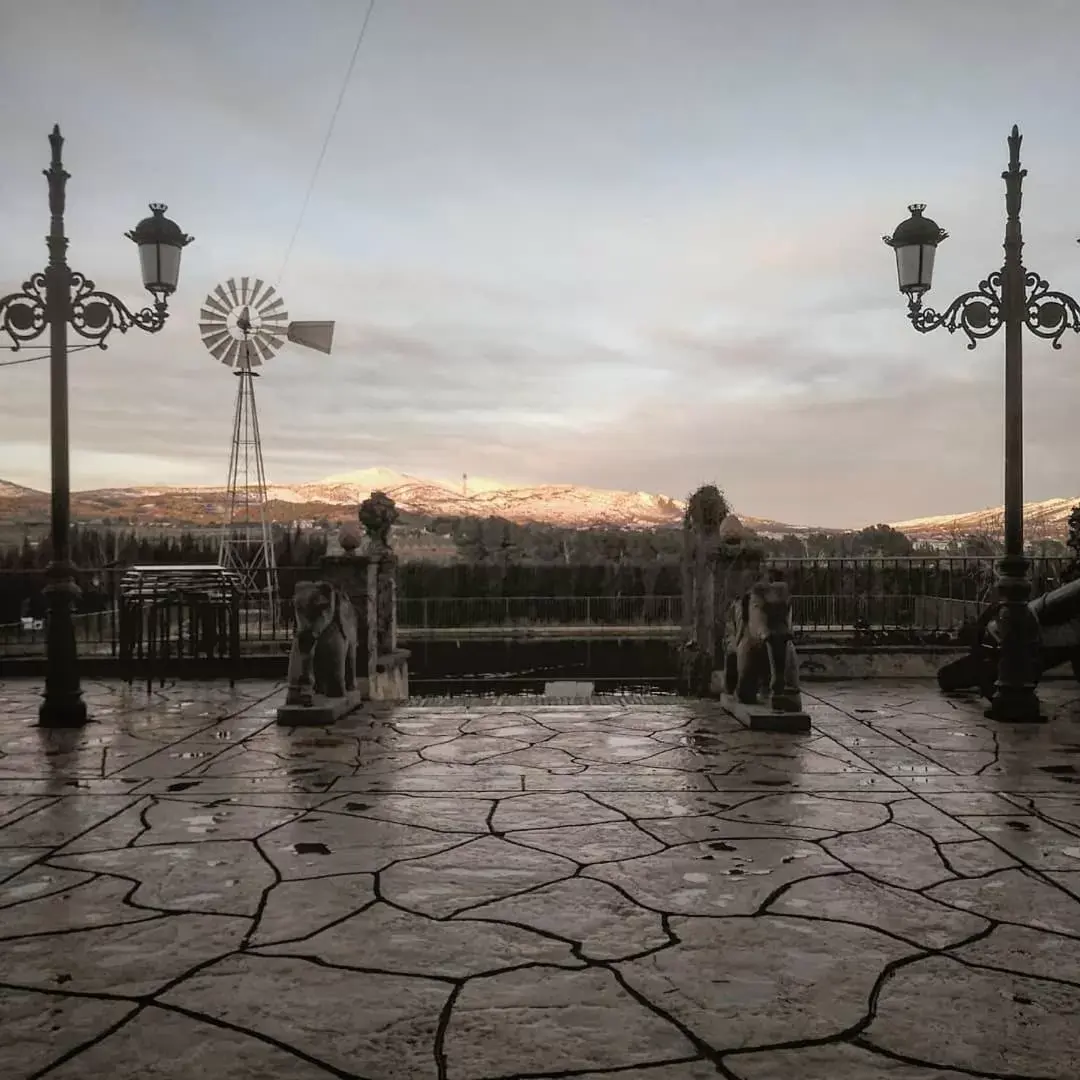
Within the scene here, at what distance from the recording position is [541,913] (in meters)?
3.50

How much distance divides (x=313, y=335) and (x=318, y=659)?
1133cm

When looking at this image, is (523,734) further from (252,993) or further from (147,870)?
(252,993)

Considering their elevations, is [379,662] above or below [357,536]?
below

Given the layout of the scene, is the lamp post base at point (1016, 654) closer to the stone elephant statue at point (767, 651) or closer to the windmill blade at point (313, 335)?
the stone elephant statue at point (767, 651)

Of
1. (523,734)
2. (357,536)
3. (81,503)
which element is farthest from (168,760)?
(81,503)

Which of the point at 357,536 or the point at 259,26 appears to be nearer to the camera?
the point at 357,536

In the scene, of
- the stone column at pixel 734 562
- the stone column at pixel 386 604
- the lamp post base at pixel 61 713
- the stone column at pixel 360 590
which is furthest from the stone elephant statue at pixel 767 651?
the lamp post base at pixel 61 713

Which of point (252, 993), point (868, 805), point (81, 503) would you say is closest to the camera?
point (252, 993)

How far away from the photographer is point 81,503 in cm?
2189

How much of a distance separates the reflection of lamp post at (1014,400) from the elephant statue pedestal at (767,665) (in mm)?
1733

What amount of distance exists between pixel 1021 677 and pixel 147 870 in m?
6.51

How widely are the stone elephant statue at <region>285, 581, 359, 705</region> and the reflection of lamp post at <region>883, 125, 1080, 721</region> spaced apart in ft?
17.2

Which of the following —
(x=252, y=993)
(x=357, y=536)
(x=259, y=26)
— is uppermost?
(x=259, y=26)

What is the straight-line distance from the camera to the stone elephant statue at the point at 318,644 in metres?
7.92
